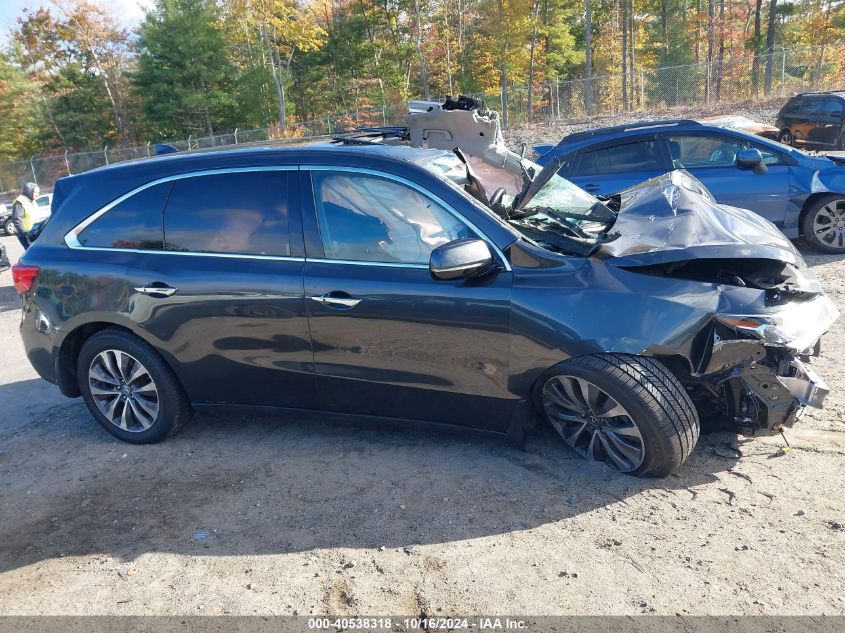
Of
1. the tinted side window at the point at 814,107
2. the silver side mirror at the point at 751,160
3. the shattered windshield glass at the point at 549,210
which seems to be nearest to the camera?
the shattered windshield glass at the point at 549,210

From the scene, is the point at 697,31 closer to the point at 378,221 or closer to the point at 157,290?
the point at 378,221

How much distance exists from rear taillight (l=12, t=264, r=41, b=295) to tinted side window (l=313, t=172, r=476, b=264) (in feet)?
7.08

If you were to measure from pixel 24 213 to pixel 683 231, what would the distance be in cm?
1102

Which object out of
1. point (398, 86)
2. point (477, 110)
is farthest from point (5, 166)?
point (477, 110)

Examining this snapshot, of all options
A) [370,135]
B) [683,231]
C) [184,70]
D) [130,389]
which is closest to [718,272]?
[683,231]

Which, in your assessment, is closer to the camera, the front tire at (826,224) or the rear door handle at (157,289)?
the rear door handle at (157,289)

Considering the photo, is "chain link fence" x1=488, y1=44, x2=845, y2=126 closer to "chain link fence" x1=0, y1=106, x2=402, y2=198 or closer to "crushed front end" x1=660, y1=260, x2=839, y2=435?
"chain link fence" x1=0, y1=106, x2=402, y2=198

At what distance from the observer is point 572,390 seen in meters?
3.53

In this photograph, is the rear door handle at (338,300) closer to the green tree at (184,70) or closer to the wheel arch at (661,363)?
the wheel arch at (661,363)

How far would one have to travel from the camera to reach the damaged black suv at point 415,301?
3.37m

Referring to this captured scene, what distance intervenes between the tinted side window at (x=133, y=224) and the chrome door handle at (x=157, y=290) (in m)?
0.26

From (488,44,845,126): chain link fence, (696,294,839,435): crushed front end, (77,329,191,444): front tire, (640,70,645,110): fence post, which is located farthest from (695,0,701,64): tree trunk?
(77,329,191,444): front tire

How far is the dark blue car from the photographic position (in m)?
7.99

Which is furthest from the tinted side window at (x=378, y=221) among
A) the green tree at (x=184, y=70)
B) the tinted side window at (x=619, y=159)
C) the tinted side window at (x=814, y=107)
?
the green tree at (x=184, y=70)
